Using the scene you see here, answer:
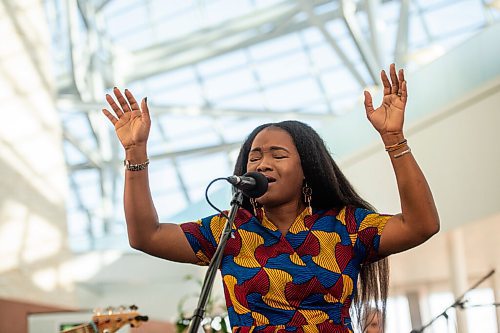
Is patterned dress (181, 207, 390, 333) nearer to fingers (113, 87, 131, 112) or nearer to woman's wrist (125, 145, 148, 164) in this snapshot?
woman's wrist (125, 145, 148, 164)

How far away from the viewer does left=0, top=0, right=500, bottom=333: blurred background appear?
9.09 meters

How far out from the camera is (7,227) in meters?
10.1

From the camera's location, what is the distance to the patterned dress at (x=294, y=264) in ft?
7.53

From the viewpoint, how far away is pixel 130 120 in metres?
2.50

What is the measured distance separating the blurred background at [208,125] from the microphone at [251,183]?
2.36m

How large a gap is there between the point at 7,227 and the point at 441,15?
12.7 meters

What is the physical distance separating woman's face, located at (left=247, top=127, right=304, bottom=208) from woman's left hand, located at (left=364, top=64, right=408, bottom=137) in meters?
0.25

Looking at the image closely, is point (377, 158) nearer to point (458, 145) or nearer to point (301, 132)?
point (458, 145)

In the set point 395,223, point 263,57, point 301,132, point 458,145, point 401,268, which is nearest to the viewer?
point 395,223

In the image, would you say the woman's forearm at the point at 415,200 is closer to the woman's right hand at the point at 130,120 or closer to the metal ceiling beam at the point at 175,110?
the woman's right hand at the point at 130,120

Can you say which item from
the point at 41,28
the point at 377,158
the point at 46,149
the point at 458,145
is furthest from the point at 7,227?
the point at 458,145

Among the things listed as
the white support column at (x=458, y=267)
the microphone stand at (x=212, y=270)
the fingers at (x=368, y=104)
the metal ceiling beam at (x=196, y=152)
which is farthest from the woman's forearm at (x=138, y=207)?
the metal ceiling beam at (x=196, y=152)

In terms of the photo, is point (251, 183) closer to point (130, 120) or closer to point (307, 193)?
point (307, 193)

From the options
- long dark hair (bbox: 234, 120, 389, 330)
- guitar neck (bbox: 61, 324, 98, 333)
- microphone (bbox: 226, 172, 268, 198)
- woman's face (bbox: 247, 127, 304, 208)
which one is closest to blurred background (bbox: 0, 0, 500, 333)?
guitar neck (bbox: 61, 324, 98, 333)
